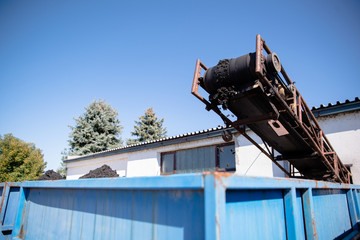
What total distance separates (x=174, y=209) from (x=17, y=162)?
71.8 feet

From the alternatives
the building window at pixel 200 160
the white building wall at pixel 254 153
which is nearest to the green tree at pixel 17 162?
the white building wall at pixel 254 153

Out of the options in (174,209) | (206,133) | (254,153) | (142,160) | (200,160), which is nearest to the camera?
(174,209)

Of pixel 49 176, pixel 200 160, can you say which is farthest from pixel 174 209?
pixel 49 176

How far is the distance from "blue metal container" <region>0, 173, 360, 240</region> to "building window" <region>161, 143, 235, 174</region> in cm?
620

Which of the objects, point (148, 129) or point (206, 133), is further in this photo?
point (148, 129)

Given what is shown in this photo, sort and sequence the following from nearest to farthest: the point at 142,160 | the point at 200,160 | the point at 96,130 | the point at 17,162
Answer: the point at 200,160, the point at 142,160, the point at 17,162, the point at 96,130

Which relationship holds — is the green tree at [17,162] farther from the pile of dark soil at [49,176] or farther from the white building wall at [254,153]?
the pile of dark soil at [49,176]

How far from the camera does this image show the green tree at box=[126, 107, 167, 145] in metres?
29.3

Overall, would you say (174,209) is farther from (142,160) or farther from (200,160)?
(142,160)

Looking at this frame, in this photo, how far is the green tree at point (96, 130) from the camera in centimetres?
2488

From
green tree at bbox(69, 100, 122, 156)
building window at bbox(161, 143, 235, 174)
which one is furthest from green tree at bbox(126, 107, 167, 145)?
building window at bbox(161, 143, 235, 174)

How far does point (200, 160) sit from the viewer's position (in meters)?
10.0

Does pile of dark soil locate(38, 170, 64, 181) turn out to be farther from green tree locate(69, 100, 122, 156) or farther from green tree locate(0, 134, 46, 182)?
green tree locate(69, 100, 122, 156)

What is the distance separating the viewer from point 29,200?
2.89 meters
